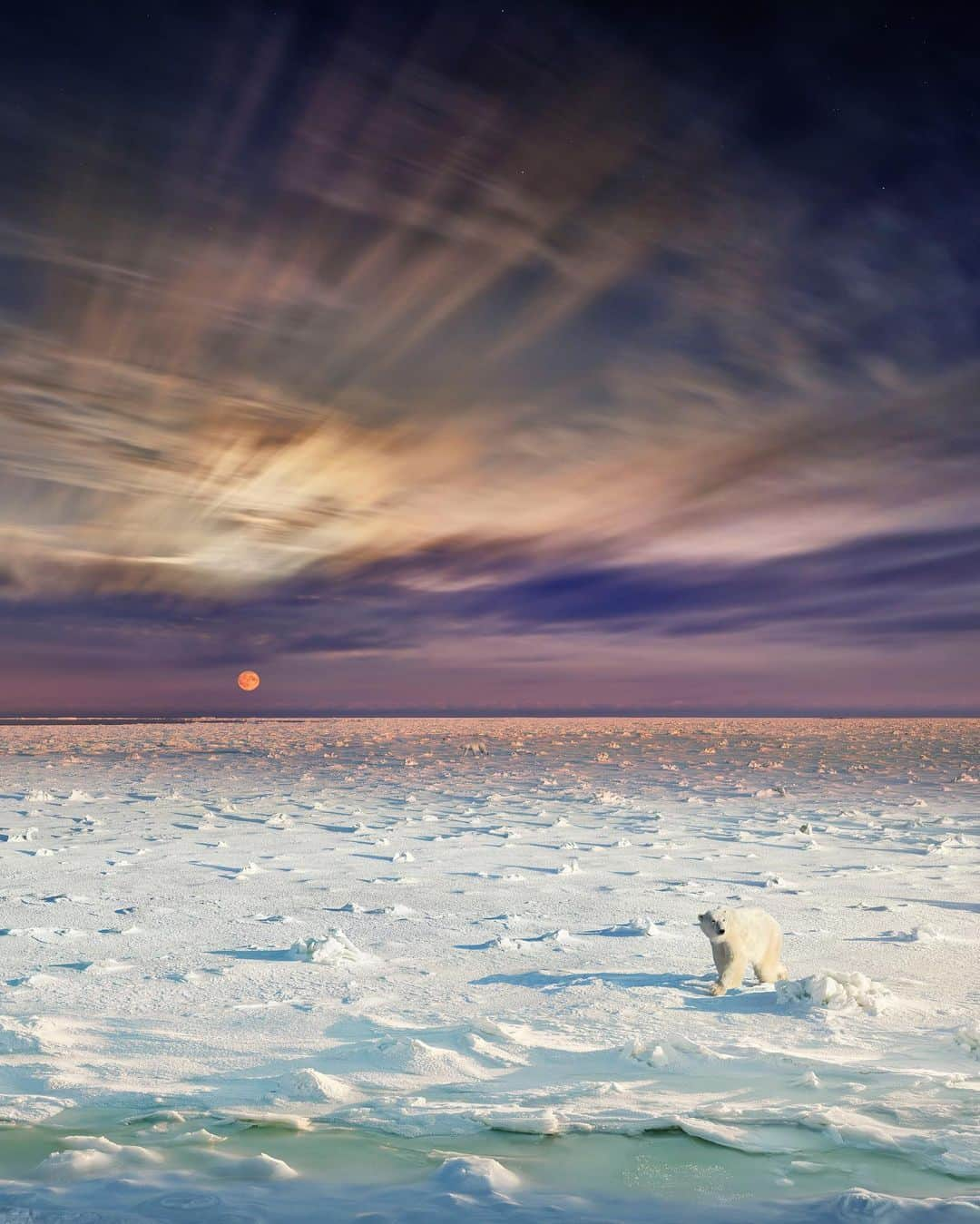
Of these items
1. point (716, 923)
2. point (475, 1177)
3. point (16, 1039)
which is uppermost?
point (716, 923)

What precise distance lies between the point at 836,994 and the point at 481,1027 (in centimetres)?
200

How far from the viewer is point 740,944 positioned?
5.36 metres

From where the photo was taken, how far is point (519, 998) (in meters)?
5.40

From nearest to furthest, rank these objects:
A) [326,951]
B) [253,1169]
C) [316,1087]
Answer: [253,1169]
[316,1087]
[326,951]

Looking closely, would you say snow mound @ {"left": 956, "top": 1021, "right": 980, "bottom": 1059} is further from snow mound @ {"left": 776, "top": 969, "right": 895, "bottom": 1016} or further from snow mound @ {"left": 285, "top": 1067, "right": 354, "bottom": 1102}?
snow mound @ {"left": 285, "top": 1067, "right": 354, "bottom": 1102}

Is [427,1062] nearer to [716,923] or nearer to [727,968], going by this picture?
[716,923]

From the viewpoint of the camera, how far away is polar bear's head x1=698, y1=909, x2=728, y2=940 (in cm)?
527

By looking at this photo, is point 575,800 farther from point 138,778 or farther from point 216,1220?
point 216,1220

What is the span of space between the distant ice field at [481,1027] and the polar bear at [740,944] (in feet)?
0.52

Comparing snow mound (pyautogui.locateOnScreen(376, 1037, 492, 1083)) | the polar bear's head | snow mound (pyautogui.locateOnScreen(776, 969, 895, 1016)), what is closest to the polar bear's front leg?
the polar bear's head

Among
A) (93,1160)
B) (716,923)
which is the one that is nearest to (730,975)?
(716,923)

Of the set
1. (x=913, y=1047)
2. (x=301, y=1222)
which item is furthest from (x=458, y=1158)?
(x=913, y=1047)

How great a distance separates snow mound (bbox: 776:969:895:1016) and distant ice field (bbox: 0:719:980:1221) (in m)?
0.02

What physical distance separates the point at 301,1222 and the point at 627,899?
5497mm
